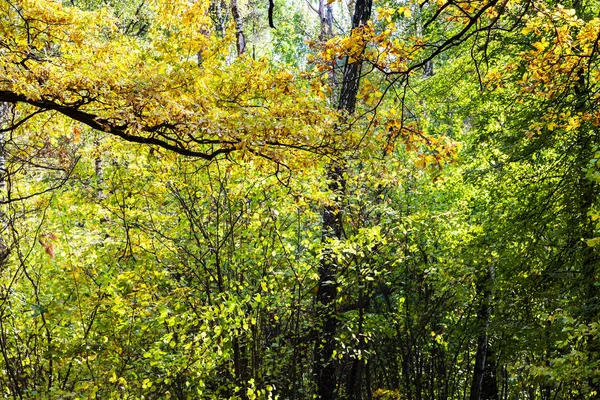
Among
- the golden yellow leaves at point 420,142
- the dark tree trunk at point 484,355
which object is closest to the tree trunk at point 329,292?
the dark tree trunk at point 484,355

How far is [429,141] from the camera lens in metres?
3.87

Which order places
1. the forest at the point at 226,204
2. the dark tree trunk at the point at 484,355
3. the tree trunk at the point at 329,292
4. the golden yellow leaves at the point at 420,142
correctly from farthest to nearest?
the dark tree trunk at the point at 484,355 → the tree trunk at the point at 329,292 → the forest at the point at 226,204 → the golden yellow leaves at the point at 420,142

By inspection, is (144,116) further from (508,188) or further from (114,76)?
(508,188)

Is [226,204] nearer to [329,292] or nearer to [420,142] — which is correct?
[329,292]

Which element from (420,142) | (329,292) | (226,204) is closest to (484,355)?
(329,292)

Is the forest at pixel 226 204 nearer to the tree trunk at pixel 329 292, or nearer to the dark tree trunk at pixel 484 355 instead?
the tree trunk at pixel 329 292

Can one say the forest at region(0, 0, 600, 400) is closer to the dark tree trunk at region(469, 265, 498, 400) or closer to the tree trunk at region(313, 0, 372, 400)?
the tree trunk at region(313, 0, 372, 400)

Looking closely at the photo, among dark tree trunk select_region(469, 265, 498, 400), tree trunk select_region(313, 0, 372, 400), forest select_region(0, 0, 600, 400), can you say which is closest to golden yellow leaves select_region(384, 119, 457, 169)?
forest select_region(0, 0, 600, 400)

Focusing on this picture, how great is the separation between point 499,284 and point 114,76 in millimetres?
5758

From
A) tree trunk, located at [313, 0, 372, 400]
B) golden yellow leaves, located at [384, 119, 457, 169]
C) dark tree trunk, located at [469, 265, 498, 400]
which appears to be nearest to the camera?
golden yellow leaves, located at [384, 119, 457, 169]

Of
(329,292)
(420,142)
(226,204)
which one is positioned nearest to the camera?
(420,142)

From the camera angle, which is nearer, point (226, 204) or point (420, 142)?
point (420, 142)

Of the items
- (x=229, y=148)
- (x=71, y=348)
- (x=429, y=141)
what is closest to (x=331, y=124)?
(x=229, y=148)

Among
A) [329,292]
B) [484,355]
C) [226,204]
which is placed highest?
[226,204]
